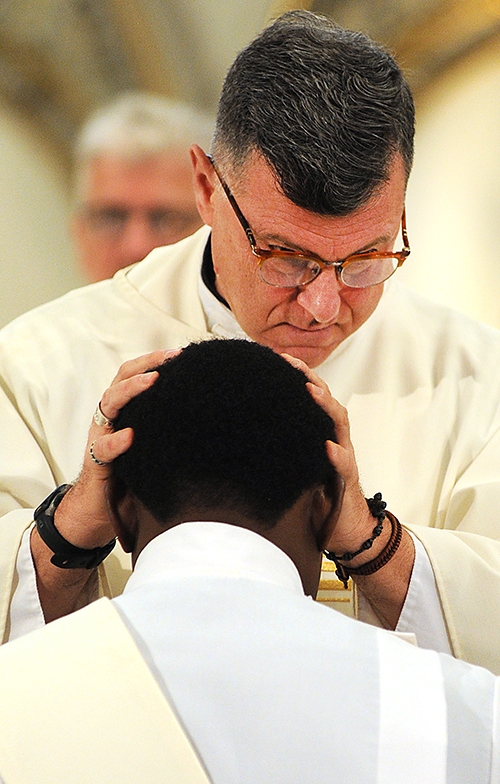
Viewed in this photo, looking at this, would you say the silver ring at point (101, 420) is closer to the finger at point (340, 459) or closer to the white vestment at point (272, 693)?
the finger at point (340, 459)

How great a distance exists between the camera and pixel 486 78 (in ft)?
16.1

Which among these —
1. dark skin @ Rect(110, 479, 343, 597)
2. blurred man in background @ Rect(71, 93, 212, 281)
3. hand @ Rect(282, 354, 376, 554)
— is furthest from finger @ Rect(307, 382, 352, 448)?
blurred man in background @ Rect(71, 93, 212, 281)

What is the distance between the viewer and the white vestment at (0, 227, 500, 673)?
101 inches

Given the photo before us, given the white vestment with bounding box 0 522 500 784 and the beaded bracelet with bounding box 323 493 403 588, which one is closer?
the white vestment with bounding box 0 522 500 784

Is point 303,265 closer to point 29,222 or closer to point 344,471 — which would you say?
point 344,471

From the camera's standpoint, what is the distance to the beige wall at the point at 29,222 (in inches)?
198

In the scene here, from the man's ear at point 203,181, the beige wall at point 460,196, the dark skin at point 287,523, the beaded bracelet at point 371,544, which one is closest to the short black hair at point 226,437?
the dark skin at point 287,523

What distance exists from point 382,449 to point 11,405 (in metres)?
0.85

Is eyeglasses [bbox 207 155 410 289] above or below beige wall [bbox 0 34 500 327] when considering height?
above

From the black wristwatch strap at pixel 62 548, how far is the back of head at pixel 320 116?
2.49 feet

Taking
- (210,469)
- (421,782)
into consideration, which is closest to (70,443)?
(210,469)

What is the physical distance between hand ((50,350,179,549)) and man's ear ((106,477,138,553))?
5cm

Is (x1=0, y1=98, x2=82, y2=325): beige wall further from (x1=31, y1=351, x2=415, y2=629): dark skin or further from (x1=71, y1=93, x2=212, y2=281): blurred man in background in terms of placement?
(x1=31, y1=351, x2=415, y2=629): dark skin

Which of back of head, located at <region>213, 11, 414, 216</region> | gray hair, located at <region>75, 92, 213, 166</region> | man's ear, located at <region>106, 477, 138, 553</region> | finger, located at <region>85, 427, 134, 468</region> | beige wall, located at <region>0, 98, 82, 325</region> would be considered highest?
back of head, located at <region>213, 11, 414, 216</region>
